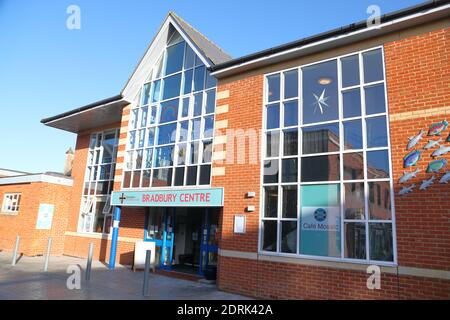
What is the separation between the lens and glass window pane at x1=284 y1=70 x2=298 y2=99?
880 cm

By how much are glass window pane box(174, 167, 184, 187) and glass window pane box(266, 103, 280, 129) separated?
3.27 metres

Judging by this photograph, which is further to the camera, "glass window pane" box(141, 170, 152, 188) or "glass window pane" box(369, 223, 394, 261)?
"glass window pane" box(141, 170, 152, 188)

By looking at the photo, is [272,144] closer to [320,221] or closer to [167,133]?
[320,221]

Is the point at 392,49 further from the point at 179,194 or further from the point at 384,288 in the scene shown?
the point at 179,194

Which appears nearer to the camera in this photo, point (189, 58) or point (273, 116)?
point (273, 116)

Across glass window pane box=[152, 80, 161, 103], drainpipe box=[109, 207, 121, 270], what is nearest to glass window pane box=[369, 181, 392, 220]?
glass window pane box=[152, 80, 161, 103]

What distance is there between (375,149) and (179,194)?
5.66m

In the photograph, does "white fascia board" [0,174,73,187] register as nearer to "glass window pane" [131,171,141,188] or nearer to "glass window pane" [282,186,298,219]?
"glass window pane" [131,171,141,188]

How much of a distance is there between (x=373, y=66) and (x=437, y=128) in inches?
83.2

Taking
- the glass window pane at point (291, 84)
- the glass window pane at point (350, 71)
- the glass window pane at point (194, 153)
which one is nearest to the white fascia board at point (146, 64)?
the glass window pane at point (194, 153)

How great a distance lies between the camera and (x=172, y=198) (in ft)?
33.5

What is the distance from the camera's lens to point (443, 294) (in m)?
5.98

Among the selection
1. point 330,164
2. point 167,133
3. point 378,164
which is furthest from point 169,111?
point 378,164

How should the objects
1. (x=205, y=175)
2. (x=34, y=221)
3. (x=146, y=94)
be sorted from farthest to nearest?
(x=34, y=221)
(x=146, y=94)
(x=205, y=175)
